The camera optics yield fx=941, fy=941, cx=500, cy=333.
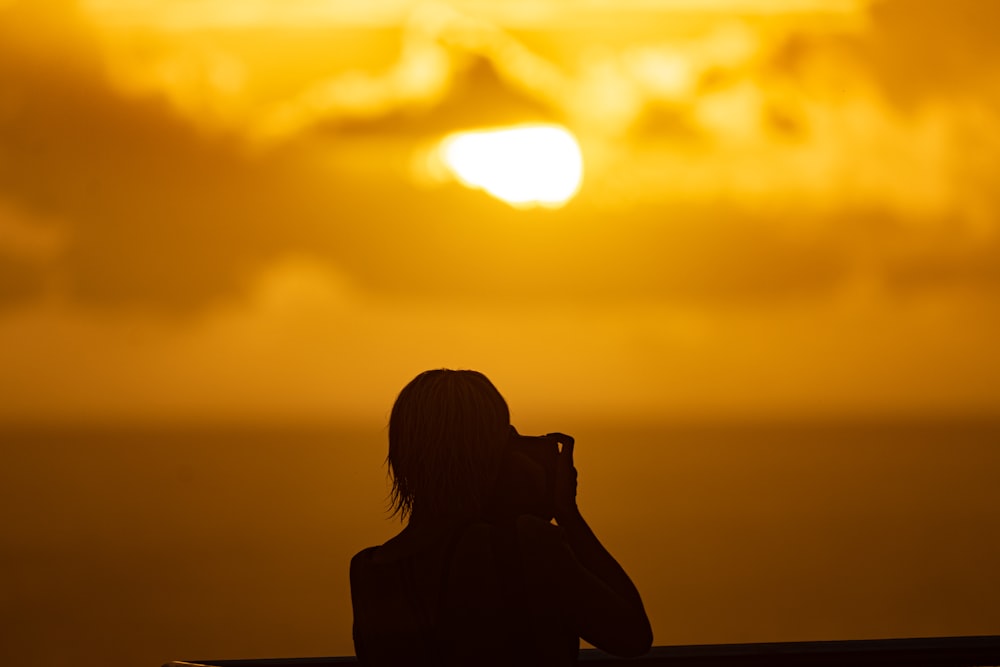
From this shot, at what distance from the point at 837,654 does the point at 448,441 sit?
1.99 meters

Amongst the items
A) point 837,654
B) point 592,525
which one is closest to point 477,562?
point 592,525

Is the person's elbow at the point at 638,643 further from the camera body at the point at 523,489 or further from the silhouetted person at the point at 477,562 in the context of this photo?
the camera body at the point at 523,489

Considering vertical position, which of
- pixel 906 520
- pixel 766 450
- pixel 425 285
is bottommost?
pixel 906 520

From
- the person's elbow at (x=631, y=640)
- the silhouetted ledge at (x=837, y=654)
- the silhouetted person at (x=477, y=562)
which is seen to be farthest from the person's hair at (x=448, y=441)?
the silhouetted ledge at (x=837, y=654)

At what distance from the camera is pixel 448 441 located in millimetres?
884

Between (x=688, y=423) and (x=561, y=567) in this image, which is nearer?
(x=561, y=567)

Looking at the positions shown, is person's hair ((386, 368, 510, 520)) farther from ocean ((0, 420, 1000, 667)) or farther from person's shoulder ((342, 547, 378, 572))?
ocean ((0, 420, 1000, 667))

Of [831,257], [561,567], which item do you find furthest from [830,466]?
[561,567]

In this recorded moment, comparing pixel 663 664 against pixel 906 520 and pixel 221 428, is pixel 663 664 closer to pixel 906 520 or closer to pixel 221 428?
pixel 906 520

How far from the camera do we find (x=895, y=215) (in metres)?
2.52

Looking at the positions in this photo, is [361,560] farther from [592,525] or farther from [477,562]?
[592,525]

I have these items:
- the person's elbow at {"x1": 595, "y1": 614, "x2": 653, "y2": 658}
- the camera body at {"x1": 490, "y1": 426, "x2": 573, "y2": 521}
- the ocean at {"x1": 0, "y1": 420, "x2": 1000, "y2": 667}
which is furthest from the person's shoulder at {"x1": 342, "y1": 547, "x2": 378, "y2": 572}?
the ocean at {"x1": 0, "y1": 420, "x2": 1000, "y2": 667}

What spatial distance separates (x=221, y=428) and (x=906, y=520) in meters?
1.81

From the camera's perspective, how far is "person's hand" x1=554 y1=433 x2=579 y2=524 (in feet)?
2.97
